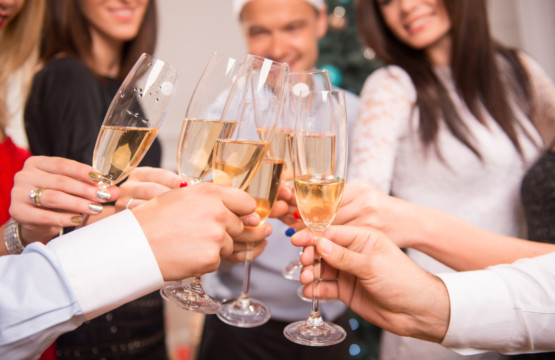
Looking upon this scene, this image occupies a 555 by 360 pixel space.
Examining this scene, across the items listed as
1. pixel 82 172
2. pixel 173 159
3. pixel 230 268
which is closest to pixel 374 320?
pixel 82 172

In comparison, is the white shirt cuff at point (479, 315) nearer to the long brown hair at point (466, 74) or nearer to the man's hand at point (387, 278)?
the man's hand at point (387, 278)

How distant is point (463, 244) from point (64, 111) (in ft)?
4.94

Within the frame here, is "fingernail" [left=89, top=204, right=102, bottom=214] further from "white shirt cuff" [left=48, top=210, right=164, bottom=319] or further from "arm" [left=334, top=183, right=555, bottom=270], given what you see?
"arm" [left=334, top=183, right=555, bottom=270]

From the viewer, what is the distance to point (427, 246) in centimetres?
138

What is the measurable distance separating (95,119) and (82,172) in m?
0.72

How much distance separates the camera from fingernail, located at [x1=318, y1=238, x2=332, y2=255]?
3.30 ft

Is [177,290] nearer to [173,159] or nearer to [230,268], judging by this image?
[230,268]

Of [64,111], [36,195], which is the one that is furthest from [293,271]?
[64,111]

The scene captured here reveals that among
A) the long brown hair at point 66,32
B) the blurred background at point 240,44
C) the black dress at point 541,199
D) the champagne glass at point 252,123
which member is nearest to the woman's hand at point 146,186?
the champagne glass at point 252,123

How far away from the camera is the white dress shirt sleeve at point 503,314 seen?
1.06 m

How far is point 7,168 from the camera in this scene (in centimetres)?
148

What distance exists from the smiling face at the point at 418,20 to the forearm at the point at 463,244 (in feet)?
3.54

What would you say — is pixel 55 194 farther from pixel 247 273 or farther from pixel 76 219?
pixel 247 273

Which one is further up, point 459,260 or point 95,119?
point 95,119
